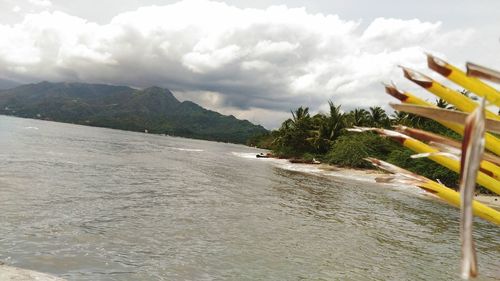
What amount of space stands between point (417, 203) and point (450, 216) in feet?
17.3

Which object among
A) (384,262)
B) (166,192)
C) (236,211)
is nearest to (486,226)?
(384,262)

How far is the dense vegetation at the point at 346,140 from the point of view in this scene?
176 ft

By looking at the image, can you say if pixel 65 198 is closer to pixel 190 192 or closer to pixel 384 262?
pixel 190 192

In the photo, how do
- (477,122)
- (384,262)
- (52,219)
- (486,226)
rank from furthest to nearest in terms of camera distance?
(486,226) → (52,219) → (384,262) → (477,122)

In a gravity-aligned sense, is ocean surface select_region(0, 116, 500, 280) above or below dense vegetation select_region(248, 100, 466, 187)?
below

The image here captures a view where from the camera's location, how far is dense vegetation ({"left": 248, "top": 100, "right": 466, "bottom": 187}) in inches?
2111

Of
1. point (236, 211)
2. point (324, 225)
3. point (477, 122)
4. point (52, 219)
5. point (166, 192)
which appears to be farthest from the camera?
point (166, 192)

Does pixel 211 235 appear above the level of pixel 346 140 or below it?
below

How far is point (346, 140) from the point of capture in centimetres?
6438

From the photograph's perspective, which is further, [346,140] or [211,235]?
[346,140]

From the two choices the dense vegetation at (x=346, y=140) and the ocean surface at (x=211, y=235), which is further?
the dense vegetation at (x=346, y=140)

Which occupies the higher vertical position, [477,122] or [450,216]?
[477,122]

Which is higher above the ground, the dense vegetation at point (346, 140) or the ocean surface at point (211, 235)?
the dense vegetation at point (346, 140)

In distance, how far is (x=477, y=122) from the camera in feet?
3.04
